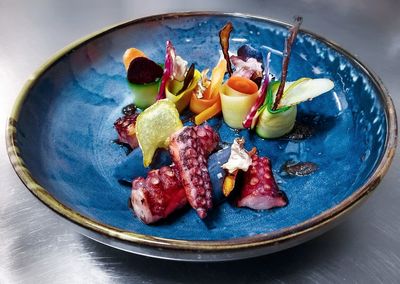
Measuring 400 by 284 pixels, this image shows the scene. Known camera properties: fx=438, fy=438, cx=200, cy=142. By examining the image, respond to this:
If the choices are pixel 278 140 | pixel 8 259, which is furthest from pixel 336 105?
pixel 8 259

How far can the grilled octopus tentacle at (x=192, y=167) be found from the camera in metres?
0.87

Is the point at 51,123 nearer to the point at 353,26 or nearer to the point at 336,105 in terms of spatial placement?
the point at 336,105

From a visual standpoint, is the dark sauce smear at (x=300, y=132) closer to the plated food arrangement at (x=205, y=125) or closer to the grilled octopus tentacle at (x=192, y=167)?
the plated food arrangement at (x=205, y=125)

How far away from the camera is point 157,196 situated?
33.6 inches

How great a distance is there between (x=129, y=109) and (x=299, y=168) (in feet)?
1.63

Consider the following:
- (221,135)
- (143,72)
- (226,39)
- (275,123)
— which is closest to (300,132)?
(275,123)

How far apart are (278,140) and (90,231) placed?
575 mm

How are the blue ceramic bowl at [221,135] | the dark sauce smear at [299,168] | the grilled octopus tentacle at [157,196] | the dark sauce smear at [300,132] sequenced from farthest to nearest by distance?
the dark sauce smear at [300,132], the dark sauce smear at [299,168], the grilled octopus tentacle at [157,196], the blue ceramic bowl at [221,135]

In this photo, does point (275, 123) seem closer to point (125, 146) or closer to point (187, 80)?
point (187, 80)

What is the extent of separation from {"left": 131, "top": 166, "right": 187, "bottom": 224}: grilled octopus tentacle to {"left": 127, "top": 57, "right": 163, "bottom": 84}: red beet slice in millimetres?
363

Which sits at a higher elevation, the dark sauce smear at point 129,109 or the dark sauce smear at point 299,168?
the dark sauce smear at point 129,109

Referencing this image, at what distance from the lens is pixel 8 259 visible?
2.99 feet

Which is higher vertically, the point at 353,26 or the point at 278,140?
the point at 353,26

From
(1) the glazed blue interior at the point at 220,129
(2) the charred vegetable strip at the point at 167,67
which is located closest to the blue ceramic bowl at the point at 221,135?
(1) the glazed blue interior at the point at 220,129
